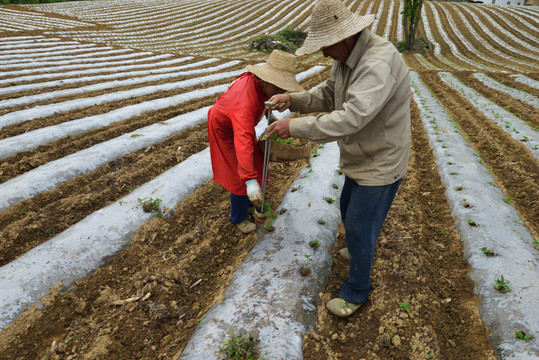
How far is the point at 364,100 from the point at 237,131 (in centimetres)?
111

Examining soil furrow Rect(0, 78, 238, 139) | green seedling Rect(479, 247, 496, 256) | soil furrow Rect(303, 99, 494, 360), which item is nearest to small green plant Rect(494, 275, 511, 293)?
soil furrow Rect(303, 99, 494, 360)

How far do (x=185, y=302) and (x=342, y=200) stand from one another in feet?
5.21

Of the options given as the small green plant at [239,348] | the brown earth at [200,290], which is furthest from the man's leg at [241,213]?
the small green plant at [239,348]

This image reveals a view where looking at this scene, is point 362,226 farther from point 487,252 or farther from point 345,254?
A: point 487,252

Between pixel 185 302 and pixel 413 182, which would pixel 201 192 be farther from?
pixel 413 182

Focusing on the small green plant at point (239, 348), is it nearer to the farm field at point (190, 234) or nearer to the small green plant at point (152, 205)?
the farm field at point (190, 234)

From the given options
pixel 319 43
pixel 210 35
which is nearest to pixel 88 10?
pixel 210 35

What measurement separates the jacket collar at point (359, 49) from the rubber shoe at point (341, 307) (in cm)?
176

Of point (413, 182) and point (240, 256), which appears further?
point (413, 182)

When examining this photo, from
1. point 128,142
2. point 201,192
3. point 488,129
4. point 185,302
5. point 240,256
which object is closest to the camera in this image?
point 185,302

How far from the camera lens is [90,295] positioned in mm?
2615

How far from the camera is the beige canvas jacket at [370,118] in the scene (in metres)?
1.68

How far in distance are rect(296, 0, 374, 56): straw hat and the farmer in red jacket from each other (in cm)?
57

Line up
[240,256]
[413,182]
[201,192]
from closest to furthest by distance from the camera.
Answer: [240,256] → [201,192] → [413,182]
